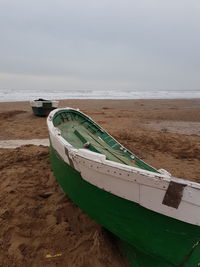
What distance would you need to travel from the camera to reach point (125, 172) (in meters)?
2.01

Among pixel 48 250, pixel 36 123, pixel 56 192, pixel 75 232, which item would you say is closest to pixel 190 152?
pixel 56 192

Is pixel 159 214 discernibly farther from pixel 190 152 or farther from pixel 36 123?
pixel 36 123

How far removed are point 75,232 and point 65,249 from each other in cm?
30

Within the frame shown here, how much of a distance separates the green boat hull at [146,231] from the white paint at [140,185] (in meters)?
0.08

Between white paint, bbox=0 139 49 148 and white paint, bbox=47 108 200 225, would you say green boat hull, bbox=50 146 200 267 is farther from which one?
white paint, bbox=0 139 49 148

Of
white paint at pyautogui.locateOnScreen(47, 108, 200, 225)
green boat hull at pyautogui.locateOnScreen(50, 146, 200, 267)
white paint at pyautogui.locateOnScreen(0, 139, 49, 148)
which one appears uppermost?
white paint at pyautogui.locateOnScreen(47, 108, 200, 225)

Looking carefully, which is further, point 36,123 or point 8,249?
point 36,123

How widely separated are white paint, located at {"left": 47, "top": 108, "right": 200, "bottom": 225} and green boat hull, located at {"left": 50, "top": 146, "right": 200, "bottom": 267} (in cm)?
8

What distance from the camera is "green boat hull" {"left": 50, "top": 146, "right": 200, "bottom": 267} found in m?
2.01

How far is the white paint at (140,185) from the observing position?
71.7 inches

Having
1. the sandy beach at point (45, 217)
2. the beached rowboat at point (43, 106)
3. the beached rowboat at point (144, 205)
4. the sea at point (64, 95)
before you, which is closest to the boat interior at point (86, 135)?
the sandy beach at point (45, 217)

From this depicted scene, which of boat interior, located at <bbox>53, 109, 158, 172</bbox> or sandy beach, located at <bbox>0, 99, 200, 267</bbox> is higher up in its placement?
boat interior, located at <bbox>53, 109, 158, 172</bbox>

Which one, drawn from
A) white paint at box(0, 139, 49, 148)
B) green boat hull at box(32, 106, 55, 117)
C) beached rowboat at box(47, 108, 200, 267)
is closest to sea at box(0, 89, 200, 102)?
green boat hull at box(32, 106, 55, 117)

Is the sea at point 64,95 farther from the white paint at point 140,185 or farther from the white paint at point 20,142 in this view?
the white paint at point 140,185
